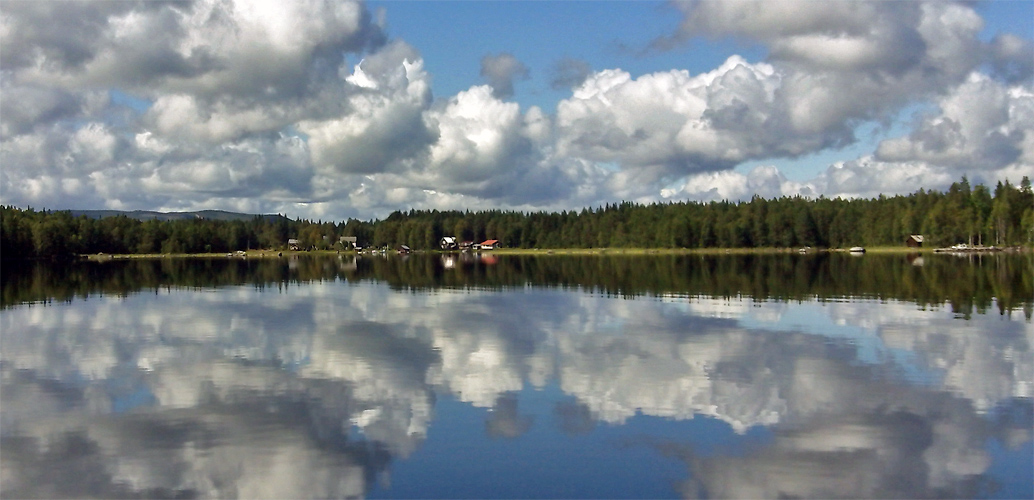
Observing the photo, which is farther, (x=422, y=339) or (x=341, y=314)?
(x=341, y=314)

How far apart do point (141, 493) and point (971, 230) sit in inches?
6968

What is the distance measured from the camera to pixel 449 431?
64.1ft

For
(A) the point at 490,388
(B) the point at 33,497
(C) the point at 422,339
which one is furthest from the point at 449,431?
(C) the point at 422,339

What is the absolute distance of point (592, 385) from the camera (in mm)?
24719

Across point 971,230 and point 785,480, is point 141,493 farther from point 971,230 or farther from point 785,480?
point 971,230

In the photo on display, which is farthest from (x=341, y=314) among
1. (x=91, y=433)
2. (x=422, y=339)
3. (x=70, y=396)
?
(x=91, y=433)

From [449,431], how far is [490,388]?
5.08 m

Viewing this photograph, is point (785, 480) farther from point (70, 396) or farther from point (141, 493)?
point (70, 396)

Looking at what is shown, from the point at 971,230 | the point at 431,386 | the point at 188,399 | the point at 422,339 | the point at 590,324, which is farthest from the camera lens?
the point at 971,230

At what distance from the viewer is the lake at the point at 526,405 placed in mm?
16125

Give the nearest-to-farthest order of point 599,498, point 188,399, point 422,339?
point 599,498 < point 188,399 < point 422,339

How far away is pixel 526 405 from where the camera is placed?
2220cm

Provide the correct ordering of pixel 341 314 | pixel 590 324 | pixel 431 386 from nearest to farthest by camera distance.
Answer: pixel 431 386 → pixel 590 324 → pixel 341 314

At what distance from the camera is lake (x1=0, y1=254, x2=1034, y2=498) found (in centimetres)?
1612
